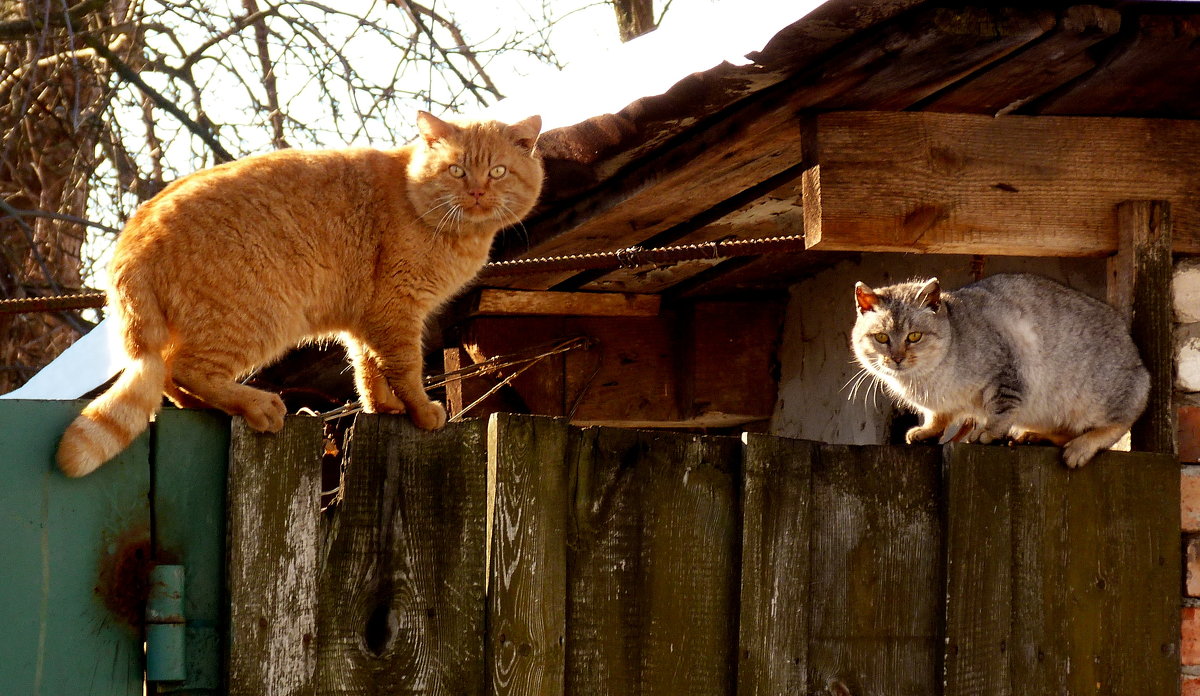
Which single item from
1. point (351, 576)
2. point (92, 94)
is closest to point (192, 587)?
point (351, 576)

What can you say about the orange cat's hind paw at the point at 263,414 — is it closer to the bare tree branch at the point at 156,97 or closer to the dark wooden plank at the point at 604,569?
the dark wooden plank at the point at 604,569

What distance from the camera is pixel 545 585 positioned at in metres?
2.35

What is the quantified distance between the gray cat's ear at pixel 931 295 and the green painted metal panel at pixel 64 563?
7.44 feet

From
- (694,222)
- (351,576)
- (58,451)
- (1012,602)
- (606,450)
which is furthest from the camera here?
(694,222)

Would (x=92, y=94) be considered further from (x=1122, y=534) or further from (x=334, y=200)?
(x=1122, y=534)

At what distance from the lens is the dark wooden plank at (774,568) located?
251 centimetres

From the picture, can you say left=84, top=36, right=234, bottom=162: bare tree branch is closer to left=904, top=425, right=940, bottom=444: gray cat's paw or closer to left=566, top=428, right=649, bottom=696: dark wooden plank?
left=904, top=425, right=940, bottom=444: gray cat's paw

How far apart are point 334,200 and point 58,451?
3.55 feet

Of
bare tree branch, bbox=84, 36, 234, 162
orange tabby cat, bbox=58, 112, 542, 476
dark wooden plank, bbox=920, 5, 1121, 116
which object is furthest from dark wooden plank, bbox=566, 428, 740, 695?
bare tree branch, bbox=84, 36, 234, 162

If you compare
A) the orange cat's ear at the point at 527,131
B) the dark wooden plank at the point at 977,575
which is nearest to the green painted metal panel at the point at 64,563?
the orange cat's ear at the point at 527,131

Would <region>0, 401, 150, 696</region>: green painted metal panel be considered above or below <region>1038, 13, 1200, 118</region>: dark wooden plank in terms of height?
below

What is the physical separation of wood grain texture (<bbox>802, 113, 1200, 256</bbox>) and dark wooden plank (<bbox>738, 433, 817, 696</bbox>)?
605 mm

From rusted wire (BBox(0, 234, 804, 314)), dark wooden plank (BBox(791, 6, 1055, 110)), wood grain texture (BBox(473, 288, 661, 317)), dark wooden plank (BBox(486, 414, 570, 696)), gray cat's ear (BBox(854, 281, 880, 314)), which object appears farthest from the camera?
wood grain texture (BBox(473, 288, 661, 317))

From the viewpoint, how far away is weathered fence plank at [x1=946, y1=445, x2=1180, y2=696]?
8.79 feet
